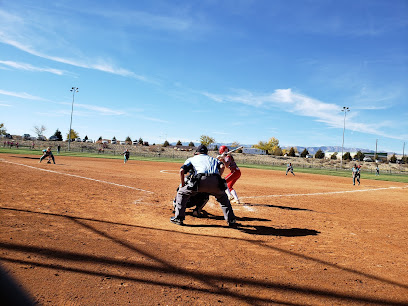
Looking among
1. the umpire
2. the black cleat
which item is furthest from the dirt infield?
the umpire

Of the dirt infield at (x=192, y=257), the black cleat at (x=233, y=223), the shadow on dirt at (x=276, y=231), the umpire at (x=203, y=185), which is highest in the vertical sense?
the umpire at (x=203, y=185)

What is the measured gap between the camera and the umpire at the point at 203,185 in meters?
6.24

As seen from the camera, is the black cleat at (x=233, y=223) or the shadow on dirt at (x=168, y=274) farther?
the black cleat at (x=233, y=223)

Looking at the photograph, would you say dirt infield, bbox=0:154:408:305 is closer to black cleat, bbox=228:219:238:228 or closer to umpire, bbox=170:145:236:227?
black cleat, bbox=228:219:238:228

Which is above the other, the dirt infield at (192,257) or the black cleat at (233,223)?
the black cleat at (233,223)

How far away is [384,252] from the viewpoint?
5.27 m

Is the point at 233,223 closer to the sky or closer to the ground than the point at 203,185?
closer to the ground

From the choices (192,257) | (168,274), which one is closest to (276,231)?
(192,257)

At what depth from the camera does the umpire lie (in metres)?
6.24

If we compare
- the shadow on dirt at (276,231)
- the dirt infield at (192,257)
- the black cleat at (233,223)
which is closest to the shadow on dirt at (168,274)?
the dirt infield at (192,257)

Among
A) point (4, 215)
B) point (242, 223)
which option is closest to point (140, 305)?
point (242, 223)

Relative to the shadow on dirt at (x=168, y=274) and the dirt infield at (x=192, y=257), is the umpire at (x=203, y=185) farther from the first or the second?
the shadow on dirt at (x=168, y=274)

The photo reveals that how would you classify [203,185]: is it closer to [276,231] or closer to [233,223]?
[233,223]

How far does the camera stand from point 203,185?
623 cm
